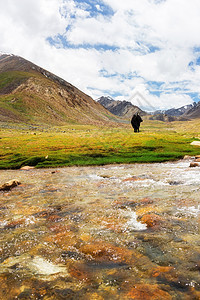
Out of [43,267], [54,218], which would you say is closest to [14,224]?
[54,218]

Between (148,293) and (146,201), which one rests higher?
(148,293)

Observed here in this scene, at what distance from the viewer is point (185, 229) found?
28.0 ft

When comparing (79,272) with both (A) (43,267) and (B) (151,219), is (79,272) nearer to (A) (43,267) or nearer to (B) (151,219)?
(A) (43,267)

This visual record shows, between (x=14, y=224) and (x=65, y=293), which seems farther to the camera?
(x=14, y=224)

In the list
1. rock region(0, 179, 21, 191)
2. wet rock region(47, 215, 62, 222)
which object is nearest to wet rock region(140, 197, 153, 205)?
wet rock region(47, 215, 62, 222)

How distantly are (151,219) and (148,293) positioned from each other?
461 centimetres

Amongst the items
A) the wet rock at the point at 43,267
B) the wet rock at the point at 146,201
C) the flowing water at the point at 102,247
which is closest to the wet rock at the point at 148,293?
the flowing water at the point at 102,247

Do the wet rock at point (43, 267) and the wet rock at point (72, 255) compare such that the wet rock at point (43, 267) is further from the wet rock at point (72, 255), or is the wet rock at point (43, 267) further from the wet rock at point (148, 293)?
the wet rock at point (148, 293)

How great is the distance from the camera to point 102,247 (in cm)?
750

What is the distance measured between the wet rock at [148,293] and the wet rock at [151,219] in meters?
3.78

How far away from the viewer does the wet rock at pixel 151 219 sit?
9.20 meters

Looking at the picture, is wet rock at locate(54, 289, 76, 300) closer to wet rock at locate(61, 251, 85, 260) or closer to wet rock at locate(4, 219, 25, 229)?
wet rock at locate(61, 251, 85, 260)

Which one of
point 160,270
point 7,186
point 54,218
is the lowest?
point 54,218

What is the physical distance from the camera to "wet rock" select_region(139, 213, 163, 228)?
9.20 metres
